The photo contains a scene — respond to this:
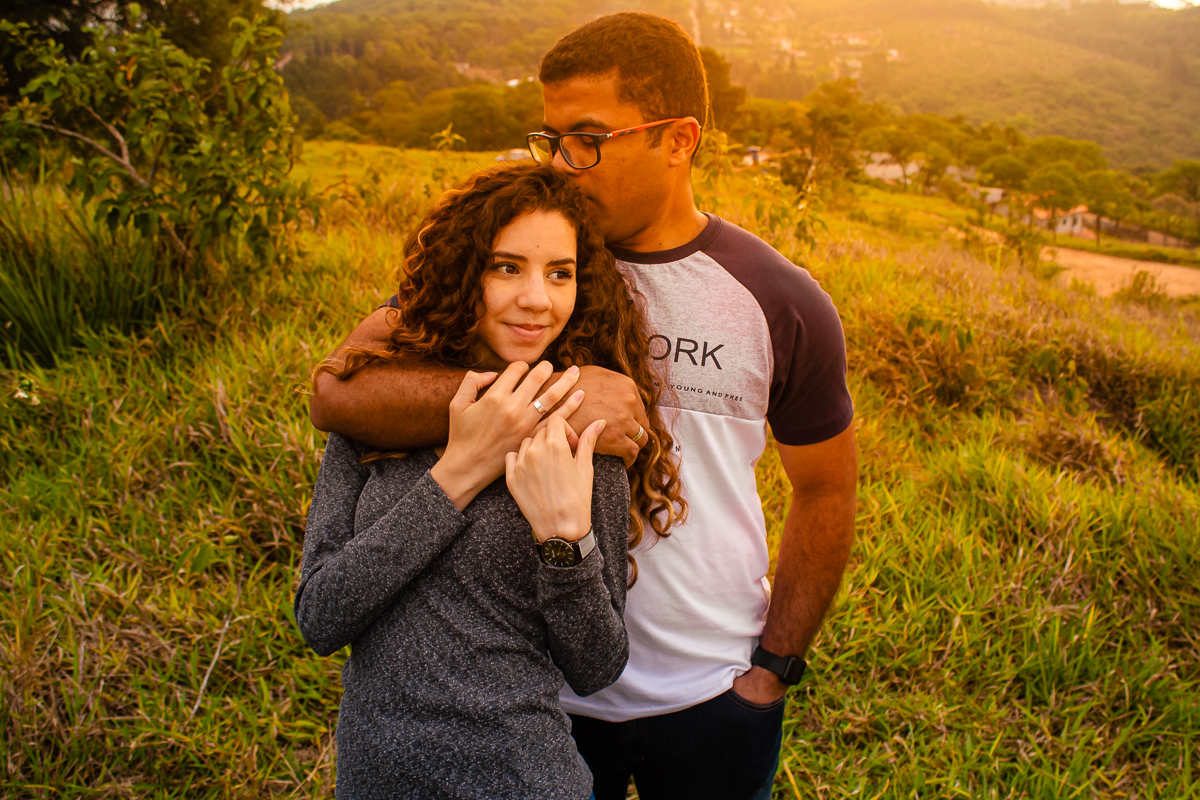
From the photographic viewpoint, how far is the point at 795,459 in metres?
1.68

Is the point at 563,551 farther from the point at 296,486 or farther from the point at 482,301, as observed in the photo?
the point at 296,486

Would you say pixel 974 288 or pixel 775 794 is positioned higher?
pixel 974 288

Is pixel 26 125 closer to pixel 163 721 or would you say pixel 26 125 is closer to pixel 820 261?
pixel 163 721

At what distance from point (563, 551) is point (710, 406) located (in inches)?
23.6

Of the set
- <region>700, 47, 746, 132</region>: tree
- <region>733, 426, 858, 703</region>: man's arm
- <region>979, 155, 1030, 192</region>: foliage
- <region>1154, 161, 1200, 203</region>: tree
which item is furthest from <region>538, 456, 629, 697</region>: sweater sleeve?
<region>1154, 161, 1200, 203</region>: tree

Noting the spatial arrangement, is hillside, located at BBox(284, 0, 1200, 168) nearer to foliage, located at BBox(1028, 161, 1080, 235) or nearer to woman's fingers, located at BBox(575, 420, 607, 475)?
foliage, located at BBox(1028, 161, 1080, 235)

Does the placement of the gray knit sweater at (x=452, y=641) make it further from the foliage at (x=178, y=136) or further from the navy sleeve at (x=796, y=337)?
the foliage at (x=178, y=136)

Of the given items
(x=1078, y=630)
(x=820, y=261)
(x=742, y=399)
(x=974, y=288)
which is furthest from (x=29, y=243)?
(x=974, y=288)

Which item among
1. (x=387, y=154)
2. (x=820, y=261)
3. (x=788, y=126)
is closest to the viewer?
(x=820, y=261)

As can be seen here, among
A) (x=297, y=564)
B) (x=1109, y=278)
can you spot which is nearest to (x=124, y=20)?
(x=297, y=564)

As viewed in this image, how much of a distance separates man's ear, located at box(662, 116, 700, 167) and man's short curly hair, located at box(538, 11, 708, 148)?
3 centimetres

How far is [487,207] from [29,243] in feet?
13.2

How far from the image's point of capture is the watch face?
1098mm

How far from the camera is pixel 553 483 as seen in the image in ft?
3.70
